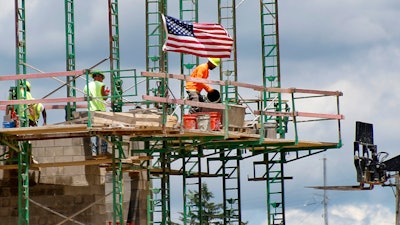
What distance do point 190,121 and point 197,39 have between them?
276cm

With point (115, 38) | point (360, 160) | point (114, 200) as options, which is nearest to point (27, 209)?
point (114, 200)

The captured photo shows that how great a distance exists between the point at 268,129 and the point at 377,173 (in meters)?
4.30

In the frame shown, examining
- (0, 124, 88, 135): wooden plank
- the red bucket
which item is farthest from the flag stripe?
(0, 124, 88, 135): wooden plank

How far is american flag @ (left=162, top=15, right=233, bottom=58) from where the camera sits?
6131cm

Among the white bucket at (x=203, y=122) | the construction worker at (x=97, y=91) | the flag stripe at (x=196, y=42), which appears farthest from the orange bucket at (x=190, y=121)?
the construction worker at (x=97, y=91)

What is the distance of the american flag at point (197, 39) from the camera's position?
6131 centimetres

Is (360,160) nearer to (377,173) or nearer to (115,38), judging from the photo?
(377,173)

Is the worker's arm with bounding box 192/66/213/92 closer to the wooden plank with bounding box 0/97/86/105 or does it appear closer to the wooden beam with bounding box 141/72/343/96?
the wooden beam with bounding box 141/72/343/96

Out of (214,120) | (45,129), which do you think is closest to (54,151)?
(45,129)

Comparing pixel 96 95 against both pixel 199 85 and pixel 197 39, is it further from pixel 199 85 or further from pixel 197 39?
pixel 197 39

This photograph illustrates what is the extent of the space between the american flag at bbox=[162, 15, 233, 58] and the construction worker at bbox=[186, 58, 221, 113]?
3.66ft

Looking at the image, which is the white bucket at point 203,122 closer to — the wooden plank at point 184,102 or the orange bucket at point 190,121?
the orange bucket at point 190,121

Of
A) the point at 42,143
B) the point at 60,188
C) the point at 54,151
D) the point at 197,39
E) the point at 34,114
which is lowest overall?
the point at 60,188

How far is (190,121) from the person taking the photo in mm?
61438
